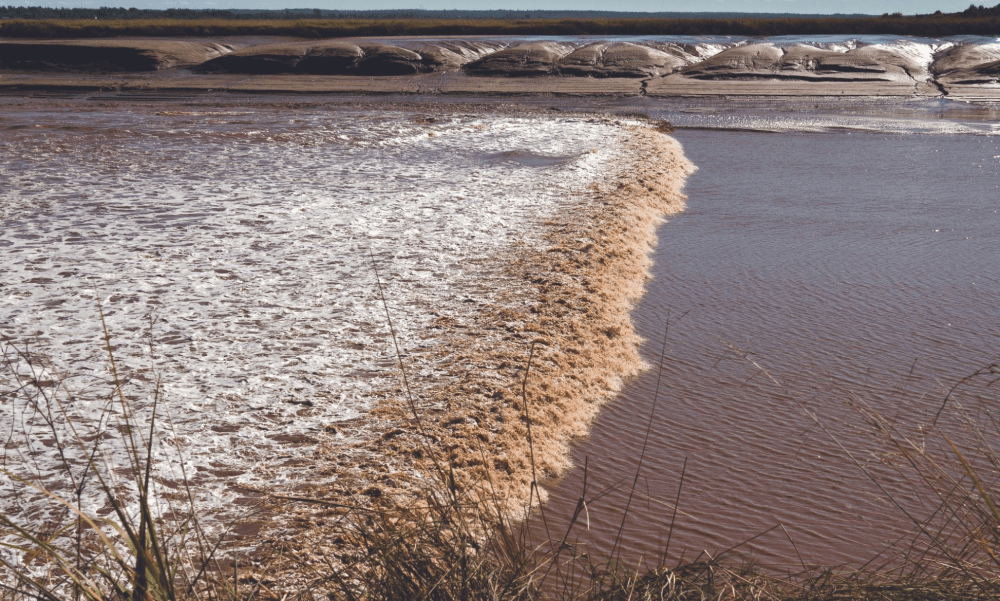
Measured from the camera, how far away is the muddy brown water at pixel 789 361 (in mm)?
4035

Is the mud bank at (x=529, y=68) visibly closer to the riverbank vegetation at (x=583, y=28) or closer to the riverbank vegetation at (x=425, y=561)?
the riverbank vegetation at (x=583, y=28)

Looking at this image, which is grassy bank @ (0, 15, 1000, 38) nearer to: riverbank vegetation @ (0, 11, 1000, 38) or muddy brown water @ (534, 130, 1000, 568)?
riverbank vegetation @ (0, 11, 1000, 38)

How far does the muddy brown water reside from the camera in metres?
4.04

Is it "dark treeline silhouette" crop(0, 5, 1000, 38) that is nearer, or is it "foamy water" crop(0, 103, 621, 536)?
"foamy water" crop(0, 103, 621, 536)

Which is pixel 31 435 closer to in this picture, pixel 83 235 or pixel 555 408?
pixel 555 408

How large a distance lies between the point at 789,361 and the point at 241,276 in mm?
4933

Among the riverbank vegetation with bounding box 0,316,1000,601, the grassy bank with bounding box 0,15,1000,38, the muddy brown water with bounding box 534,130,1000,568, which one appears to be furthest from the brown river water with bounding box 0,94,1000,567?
the grassy bank with bounding box 0,15,1000,38

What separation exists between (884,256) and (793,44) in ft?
101

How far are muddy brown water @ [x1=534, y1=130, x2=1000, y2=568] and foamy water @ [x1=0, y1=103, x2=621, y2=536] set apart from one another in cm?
159

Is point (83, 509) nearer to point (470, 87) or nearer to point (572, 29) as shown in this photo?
point (470, 87)

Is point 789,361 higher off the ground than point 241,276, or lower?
lower

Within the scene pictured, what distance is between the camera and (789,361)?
593cm

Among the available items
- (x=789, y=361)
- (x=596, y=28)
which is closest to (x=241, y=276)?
(x=789, y=361)

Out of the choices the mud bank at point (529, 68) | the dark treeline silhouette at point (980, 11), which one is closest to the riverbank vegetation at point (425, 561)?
the mud bank at point (529, 68)
